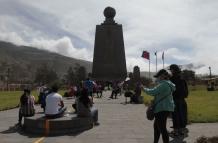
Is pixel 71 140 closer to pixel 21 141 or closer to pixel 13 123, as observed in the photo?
pixel 21 141

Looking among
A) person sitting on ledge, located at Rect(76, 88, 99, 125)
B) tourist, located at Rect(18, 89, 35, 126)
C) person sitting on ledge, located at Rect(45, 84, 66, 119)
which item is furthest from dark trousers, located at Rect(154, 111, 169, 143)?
tourist, located at Rect(18, 89, 35, 126)

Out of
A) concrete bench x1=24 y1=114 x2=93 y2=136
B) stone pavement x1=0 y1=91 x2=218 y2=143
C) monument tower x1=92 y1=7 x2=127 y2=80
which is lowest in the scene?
stone pavement x1=0 y1=91 x2=218 y2=143

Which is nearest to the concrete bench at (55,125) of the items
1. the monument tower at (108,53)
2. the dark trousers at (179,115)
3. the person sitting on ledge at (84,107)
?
the person sitting on ledge at (84,107)

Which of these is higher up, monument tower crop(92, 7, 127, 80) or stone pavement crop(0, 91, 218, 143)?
monument tower crop(92, 7, 127, 80)

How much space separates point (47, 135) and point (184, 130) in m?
3.96

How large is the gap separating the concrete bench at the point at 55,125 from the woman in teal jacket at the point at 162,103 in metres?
3.97

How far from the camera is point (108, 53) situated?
7731 cm

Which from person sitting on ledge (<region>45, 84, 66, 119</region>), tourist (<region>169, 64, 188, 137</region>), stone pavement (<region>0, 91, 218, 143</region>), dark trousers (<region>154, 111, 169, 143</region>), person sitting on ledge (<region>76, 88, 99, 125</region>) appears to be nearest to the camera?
dark trousers (<region>154, 111, 169, 143</region>)

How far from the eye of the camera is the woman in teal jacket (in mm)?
10930

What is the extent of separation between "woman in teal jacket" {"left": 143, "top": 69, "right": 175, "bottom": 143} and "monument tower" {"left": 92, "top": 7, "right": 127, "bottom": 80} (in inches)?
2594

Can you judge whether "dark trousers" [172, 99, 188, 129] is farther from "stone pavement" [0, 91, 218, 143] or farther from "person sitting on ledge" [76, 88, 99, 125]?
"person sitting on ledge" [76, 88, 99, 125]

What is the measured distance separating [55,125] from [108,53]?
63.4 m

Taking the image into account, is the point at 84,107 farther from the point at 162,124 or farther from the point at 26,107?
the point at 162,124

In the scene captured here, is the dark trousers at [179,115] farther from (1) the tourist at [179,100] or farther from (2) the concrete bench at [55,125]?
(2) the concrete bench at [55,125]
